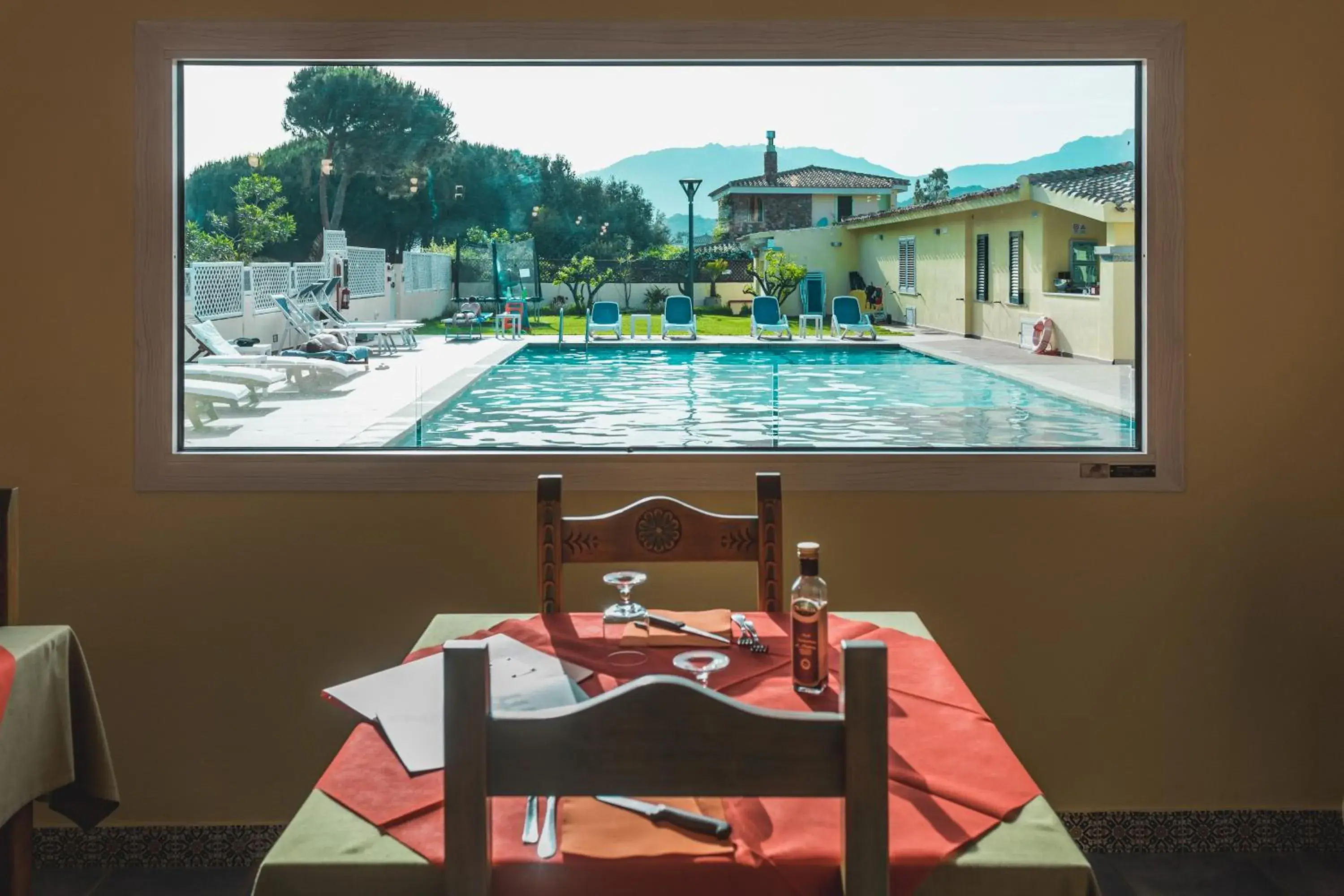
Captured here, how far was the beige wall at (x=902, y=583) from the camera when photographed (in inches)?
117

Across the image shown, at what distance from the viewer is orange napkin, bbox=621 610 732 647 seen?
2014 mm

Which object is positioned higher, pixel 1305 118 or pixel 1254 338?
pixel 1305 118

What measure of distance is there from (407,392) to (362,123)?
2.35 ft

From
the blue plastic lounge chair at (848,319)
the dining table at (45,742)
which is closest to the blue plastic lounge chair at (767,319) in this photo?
the blue plastic lounge chair at (848,319)

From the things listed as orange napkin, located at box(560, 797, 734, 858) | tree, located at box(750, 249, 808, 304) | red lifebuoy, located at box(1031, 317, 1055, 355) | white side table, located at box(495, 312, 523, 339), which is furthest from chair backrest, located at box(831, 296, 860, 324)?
orange napkin, located at box(560, 797, 734, 858)

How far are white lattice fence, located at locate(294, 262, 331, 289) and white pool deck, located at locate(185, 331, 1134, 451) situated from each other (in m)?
0.26

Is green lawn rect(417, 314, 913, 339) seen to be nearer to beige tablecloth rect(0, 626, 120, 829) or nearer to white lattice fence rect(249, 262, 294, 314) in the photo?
white lattice fence rect(249, 262, 294, 314)

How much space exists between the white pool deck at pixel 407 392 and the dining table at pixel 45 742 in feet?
2.50

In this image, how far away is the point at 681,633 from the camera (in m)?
2.07

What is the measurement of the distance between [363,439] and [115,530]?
2.19 feet

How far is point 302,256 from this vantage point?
3.09 metres

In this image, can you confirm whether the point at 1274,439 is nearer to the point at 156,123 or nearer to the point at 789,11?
the point at 789,11

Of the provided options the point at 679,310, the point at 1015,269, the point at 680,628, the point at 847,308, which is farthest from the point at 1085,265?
the point at 680,628

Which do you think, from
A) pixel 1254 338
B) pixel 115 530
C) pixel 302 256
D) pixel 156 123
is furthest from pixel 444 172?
pixel 1254 338
